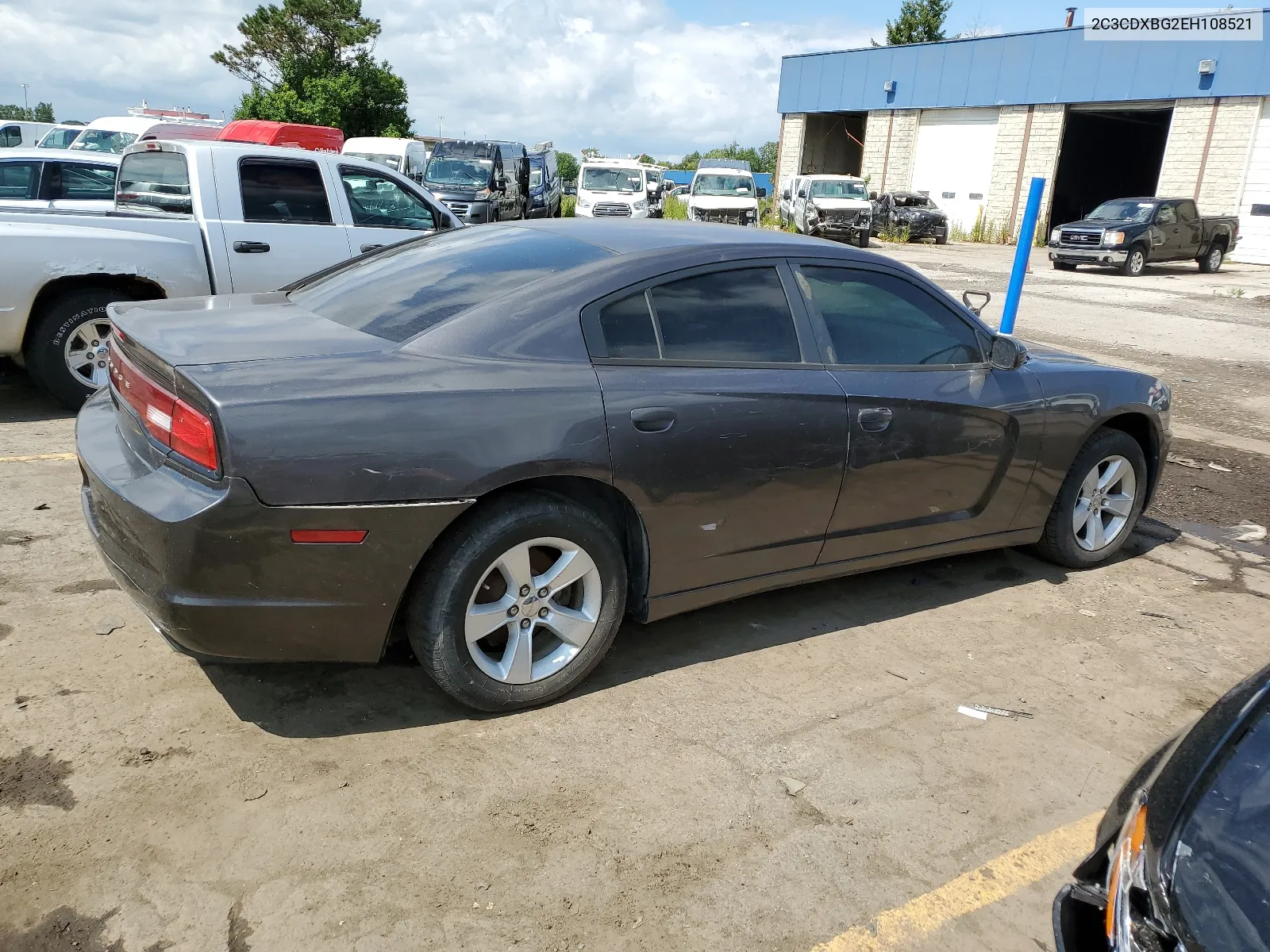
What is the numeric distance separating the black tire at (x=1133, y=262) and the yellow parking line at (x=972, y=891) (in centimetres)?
2313

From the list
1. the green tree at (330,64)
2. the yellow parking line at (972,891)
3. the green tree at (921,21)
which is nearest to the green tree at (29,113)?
the green tree at (330,64)

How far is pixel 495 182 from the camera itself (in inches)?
866

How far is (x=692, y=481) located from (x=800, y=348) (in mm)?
762

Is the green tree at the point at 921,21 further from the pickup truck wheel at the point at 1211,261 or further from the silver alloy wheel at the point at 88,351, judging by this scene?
the silver alloy wheel at the point at 88,351

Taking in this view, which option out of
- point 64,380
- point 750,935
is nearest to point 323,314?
point 750,935

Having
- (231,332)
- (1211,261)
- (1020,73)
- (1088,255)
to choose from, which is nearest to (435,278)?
(231,332)

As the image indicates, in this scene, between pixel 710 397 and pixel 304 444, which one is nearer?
→ pixel 304 444

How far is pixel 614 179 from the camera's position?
26.0m

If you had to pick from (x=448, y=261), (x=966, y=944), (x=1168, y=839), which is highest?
(x=448, y=261)

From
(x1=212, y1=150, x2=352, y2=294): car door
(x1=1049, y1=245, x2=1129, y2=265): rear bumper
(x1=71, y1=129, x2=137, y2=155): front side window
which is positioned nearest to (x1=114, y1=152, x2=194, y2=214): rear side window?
(x1=212, y1=150, x2=352, y2=294): car door

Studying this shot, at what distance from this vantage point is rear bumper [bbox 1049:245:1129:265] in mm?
22688

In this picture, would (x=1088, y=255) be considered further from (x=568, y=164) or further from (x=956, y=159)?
(x=568, y=164)

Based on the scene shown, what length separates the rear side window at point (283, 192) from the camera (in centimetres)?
721

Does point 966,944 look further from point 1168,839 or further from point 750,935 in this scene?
point 1168,839
